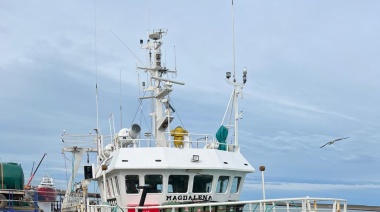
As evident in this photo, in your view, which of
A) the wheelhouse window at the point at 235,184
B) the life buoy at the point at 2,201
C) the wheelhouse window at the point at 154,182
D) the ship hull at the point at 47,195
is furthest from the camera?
the ship hull at the point at 47,195

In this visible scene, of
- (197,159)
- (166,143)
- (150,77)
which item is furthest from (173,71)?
(197,159)

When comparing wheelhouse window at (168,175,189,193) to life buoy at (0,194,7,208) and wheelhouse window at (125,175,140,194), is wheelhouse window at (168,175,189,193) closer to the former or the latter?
wheelhouse window at (125,175,140,194)

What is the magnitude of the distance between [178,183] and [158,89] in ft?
16.3

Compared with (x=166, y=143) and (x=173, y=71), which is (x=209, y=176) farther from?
(x=173, y=71)

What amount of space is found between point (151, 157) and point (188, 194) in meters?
1.82

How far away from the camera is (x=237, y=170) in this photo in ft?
61.7

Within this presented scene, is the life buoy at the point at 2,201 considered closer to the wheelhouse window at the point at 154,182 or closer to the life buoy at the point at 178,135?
the wheelhouse window at the point at 154,182

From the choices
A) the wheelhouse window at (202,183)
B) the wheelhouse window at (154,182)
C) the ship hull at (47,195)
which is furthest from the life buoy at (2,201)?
the wheelhouse window at (202,183)

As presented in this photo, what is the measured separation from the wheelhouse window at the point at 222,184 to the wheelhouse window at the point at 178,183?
4.25ft

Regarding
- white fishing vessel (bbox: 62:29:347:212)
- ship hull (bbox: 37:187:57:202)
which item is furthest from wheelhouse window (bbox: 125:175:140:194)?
ship hull (bbox: 37:187:57:202)

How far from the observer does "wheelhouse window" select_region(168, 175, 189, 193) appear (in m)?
17.8

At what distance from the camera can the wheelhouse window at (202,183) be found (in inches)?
714

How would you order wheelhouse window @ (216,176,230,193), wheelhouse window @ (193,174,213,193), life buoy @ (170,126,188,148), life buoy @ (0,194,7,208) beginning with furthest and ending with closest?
life buoy @ (0,194,7,208) < life buoy @ (170,126,188,148) < wheelhouse window @ (216,176,230,193) < wheelhouse window @ (193,174,213,193)

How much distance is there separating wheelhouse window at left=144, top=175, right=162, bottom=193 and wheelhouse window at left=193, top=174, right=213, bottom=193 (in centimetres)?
128
